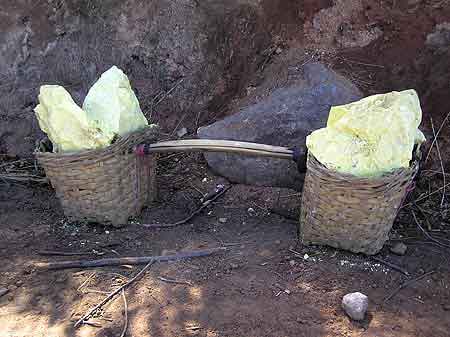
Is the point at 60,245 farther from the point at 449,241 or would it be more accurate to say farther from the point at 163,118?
the point at 449,241

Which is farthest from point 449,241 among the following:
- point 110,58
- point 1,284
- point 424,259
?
point 110,58

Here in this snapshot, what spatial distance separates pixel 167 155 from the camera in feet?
11.6

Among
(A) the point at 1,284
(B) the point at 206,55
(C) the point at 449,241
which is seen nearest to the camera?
(A) the point at 1,284

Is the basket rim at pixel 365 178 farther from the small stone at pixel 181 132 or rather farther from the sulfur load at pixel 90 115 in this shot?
the small stone at pixel 181 132

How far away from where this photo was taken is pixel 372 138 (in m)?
2.37

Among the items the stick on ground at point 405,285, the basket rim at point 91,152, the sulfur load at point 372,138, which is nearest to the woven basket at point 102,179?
the basket rim at point 91,152

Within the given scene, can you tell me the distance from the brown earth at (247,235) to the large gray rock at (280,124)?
0.30ft

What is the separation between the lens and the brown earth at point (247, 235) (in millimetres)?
2219

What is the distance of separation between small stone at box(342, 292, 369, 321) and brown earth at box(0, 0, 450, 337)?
31 millimetres

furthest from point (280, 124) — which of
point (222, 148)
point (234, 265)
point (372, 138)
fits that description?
point (234, 265)

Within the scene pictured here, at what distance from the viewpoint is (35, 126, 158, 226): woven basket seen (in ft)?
8.78

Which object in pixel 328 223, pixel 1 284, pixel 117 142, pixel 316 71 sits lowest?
pixel 1 284

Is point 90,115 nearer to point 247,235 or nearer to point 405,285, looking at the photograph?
point 247,235

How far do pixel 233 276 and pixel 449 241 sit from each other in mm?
1066
